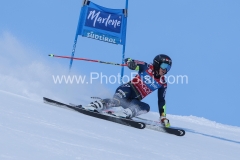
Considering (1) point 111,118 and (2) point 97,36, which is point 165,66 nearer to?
(1) point 111,118

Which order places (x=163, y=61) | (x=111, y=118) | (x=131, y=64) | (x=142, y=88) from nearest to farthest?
(x=111, y=118), (x=163, y=61), (x=131, y=64), (x=142, y=88)

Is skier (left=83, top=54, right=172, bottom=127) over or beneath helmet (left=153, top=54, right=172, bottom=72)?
beneath

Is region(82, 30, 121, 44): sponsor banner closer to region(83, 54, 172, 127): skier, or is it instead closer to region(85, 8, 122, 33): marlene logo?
region(85, 8, 122, 33): marlene logo

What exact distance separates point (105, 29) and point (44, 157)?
7979 mm

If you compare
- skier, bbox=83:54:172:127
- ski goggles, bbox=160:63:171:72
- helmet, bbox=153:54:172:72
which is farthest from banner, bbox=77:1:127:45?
ski goggles, bbox=160:63:171:72

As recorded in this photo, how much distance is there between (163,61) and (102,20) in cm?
421

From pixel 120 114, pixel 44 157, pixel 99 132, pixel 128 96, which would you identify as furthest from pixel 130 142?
pixel 128 96

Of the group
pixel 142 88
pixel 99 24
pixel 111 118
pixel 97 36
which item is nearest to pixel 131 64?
pixel 142 88

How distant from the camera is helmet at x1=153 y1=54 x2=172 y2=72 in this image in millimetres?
6199

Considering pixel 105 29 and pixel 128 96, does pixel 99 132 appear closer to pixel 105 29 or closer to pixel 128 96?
pixel 128 96

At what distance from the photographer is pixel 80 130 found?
3.69m

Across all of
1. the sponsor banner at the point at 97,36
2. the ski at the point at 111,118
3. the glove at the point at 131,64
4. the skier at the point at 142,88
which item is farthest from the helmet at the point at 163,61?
the sponsor banner at the point at 97,36

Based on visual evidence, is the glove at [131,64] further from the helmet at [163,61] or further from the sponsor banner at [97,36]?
the sponsor banner at [97,36]

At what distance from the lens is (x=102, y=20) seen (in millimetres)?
10008
